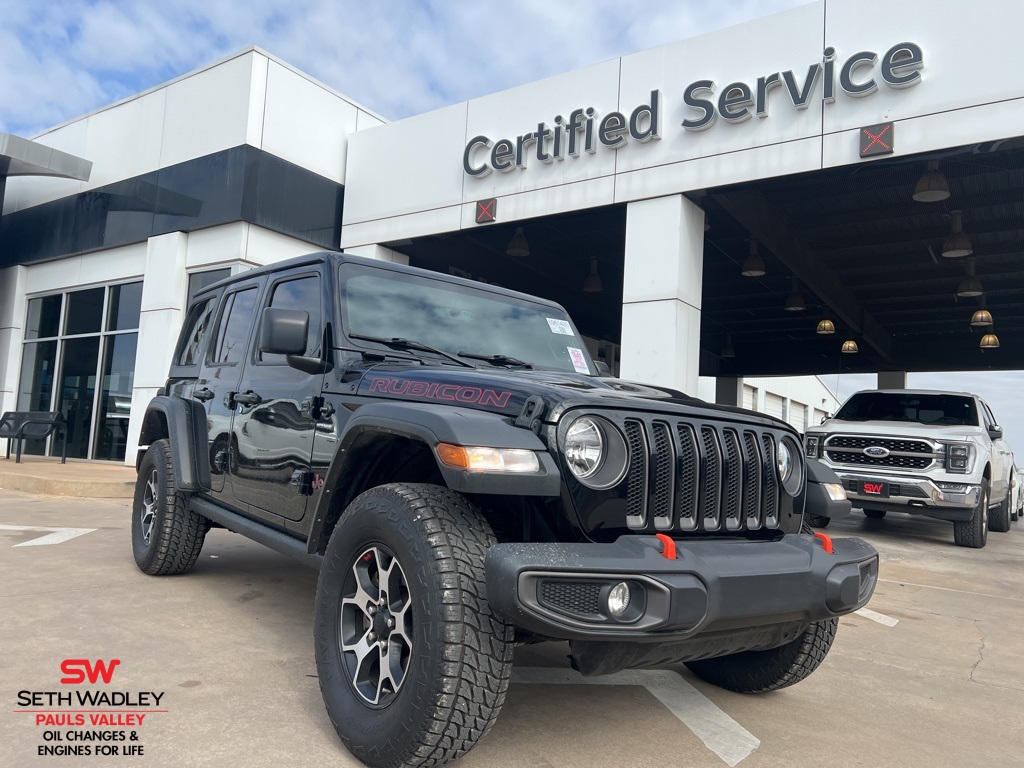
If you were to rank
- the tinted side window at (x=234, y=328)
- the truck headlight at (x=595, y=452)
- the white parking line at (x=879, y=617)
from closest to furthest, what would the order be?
the truck headlight at (x=595, y=452)
the tinted side window at (x=234, y=328)
the white parking line at (x=879, y=617)

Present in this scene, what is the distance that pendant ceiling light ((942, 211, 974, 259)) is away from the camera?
11023 mm

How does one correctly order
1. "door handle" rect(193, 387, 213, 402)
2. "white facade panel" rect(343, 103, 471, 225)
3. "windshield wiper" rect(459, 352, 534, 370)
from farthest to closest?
"white facade panel" rect(343, 103, 471, 225), "door handle" rect(193, 387, 213, 402), "windshield wiper" rect(459, 352, 534, 370)

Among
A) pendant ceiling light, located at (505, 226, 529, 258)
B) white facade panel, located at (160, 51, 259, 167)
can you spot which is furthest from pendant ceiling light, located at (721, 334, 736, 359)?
white facade panel, located at (160, 51, 259, 167)

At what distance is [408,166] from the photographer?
12078 mm

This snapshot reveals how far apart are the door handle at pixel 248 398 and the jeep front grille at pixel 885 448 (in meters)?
7.01

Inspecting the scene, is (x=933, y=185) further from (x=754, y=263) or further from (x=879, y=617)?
(x=879, y=617)

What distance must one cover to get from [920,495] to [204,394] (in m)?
7.22

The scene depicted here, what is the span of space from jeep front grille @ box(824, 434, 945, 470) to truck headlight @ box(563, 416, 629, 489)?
7076 mm

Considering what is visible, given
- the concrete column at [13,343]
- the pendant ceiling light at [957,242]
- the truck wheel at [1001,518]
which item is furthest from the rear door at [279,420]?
the concrete column at [13,343]

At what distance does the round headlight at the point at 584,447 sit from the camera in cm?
238

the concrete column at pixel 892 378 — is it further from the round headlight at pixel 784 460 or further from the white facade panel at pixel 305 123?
the round headlight at pixel 784 460

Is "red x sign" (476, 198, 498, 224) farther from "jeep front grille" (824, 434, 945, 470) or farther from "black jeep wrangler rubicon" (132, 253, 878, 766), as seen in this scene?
"black jeep wrangler rubicon" (132, 253, 878, 766)

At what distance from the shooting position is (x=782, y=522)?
Answer: 9.57ft

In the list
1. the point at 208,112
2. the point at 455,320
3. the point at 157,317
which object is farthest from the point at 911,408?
the point at 157,317
